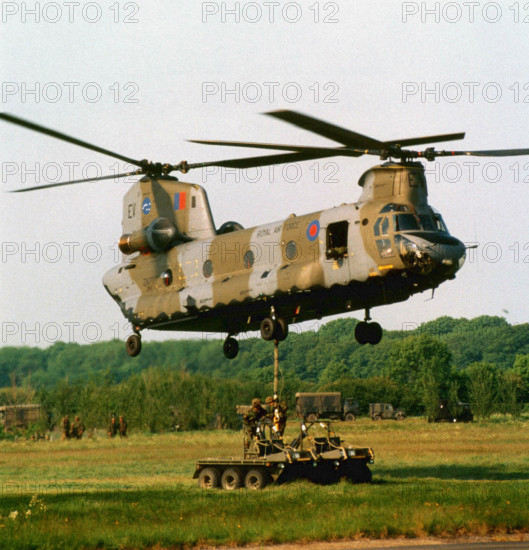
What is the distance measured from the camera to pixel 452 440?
153 ft

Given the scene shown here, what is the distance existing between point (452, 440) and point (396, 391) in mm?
35176

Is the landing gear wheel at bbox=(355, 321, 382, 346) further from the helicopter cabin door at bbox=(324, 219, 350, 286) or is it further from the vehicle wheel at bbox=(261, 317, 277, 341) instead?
the helicopter cabin door at bbox=(324, 219, 350, 286)

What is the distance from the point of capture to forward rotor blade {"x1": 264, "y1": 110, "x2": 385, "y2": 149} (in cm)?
1956

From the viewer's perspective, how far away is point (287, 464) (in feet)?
83.8

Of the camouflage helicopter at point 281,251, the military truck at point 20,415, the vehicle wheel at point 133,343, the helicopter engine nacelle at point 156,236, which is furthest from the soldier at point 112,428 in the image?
the helicopter engine nacelle at point 156,236

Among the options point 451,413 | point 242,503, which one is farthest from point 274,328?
point 451,413

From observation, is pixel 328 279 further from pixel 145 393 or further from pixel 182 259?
pixel 145 393

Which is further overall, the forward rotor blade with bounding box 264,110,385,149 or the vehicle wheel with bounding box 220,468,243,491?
the vehicle wheel with bounding box 220,468,243,491

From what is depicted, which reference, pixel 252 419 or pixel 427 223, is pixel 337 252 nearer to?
pixel 427 223

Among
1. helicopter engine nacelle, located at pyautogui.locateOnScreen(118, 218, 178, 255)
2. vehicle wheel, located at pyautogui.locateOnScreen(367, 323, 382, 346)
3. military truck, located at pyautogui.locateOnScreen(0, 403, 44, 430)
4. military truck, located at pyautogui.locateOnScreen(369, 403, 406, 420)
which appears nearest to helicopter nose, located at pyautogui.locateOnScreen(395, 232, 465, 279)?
vehicle wheel, located at pyautogui.locateOnScreen(367, 323, 382, 346)

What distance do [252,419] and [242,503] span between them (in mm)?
4901

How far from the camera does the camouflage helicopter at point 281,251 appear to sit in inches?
918

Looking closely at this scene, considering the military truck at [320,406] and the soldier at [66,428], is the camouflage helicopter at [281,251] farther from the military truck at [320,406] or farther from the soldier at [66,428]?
→ the military truck at [320,406]

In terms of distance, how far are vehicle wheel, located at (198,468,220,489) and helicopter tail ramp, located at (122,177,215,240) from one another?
287 inches
